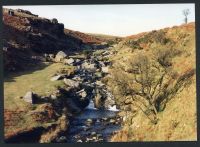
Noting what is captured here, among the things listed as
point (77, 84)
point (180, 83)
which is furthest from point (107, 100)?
point (180, 83)

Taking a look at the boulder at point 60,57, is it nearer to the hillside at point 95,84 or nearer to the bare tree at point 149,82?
the hillside at point 95,84

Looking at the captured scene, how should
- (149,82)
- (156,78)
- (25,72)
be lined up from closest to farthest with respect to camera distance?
(149,82) → (156,78) → (25,72)

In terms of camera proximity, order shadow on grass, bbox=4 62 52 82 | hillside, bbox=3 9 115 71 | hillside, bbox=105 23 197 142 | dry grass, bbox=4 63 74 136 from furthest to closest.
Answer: hillside, bbox=3 9 115 71
shadow on grass, bbox=4 62 52 82
hillside, bbox=105 23 197 142
dry grass, bbox=4 63 74 136

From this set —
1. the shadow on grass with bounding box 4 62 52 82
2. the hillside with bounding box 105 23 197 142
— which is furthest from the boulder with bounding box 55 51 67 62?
the hillside with bounding box 105 23 197 142

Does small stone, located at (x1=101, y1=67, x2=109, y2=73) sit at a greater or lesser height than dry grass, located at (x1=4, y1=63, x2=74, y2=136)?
greater

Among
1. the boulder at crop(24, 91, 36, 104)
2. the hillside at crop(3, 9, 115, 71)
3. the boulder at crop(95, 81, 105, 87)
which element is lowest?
the boulder at crop(24, 91, 36, 104)

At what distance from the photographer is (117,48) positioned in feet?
100

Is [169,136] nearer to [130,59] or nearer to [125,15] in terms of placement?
[130,59]

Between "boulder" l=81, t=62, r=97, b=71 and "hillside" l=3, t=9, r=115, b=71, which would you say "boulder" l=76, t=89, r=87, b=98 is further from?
"hillside" l=3, t=9, r=115, b=71

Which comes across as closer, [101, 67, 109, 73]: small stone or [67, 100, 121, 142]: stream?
[67, 100, 121, 142]: stream

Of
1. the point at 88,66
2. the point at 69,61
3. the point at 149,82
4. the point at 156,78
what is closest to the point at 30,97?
the point at 69,61

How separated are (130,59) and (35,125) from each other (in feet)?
20.3

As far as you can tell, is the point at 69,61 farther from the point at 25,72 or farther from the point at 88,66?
the point at 25,72

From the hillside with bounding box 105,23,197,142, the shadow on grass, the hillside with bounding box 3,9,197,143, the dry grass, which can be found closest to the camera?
the dry grass
